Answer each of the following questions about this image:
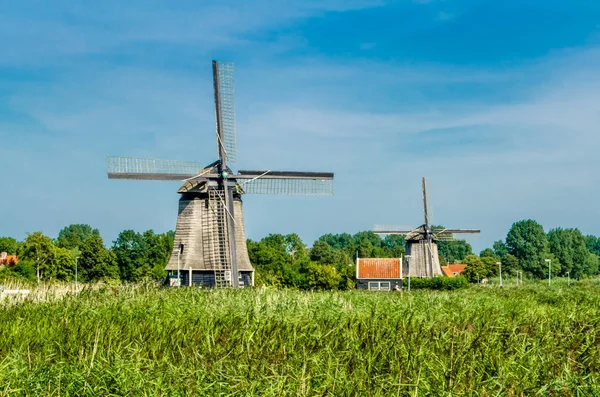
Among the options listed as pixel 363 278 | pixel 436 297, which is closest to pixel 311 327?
pixel 436 297

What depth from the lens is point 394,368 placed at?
28.5ft

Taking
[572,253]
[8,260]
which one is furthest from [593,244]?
[8,260]

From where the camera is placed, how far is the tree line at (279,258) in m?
56.0

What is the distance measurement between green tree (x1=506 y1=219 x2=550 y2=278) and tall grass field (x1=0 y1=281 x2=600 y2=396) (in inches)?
3282

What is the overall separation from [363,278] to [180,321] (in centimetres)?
4505

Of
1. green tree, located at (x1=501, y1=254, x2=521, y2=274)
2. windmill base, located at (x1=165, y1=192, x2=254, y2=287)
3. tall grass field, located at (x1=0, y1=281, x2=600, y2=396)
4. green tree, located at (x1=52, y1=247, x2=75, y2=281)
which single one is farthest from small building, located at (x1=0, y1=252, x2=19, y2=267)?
tall grass field, located at (x1=0, y1=281, x2=600, y2=396)

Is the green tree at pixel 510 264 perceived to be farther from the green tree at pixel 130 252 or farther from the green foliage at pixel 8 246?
the green foliage at pixel 8 246

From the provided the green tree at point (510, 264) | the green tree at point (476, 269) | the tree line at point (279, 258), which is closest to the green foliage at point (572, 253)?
the tree line at point (279, 258)

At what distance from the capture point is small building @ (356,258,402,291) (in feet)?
184

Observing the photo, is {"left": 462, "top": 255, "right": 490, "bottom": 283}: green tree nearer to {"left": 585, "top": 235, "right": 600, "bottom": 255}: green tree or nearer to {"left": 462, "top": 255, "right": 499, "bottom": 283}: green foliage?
{"left": 462, "top": 255, "right": 499, "bottom": 283}: green foliage

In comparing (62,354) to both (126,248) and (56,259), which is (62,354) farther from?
(126,248)

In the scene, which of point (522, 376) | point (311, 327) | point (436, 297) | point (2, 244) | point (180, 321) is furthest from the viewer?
point (2, 244)

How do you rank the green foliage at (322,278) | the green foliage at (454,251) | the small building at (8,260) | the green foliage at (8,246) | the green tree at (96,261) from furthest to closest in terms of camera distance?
the green foliage at (454,251) < the green foliage at (8,246) < the small building at (8,260) < the green tree at (96,261) < the green foliage at (322,278)

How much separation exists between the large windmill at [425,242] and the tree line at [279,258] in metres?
5.46
